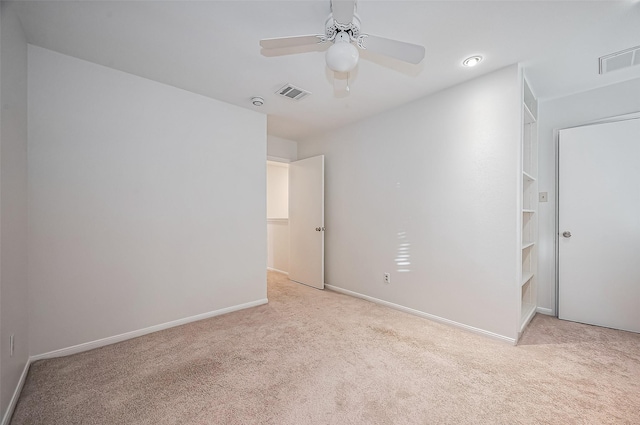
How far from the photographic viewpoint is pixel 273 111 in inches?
129

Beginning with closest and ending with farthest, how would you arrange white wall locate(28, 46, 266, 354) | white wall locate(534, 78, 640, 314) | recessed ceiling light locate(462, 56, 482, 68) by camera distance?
white wall locate(28, 46, 266, 354) → recessed ceiling light locate(462, 56, 482, 68) → white wall locate(534, 78, 640, 314)

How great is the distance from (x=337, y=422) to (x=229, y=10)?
2534mm

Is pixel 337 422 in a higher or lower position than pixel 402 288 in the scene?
lower

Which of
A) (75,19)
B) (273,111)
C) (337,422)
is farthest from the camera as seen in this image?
(273,111)

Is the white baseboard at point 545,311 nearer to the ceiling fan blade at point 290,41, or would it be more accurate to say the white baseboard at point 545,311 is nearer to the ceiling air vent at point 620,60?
the ceiling air vent at point 620,60

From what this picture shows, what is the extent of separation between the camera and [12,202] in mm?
1615

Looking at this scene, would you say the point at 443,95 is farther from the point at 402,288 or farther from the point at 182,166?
the point at 182,166

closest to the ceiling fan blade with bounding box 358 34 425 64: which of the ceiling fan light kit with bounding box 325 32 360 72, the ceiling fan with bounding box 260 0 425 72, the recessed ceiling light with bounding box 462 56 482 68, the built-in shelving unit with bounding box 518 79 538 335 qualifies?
the ceiling fan with bounding box 260 0 425 72

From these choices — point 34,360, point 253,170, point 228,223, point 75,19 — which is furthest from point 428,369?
point 75,19

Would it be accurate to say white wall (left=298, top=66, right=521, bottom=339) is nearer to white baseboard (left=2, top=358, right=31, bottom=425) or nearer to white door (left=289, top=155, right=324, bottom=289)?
white door (left=289, top=155, right=324, bottom=289)

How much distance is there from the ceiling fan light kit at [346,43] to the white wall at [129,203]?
166 centimetres

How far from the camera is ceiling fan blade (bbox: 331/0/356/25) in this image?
1.29 meters

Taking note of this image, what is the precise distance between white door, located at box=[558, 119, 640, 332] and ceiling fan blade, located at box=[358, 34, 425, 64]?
2428 mm

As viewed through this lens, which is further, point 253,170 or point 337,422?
point 253,170
